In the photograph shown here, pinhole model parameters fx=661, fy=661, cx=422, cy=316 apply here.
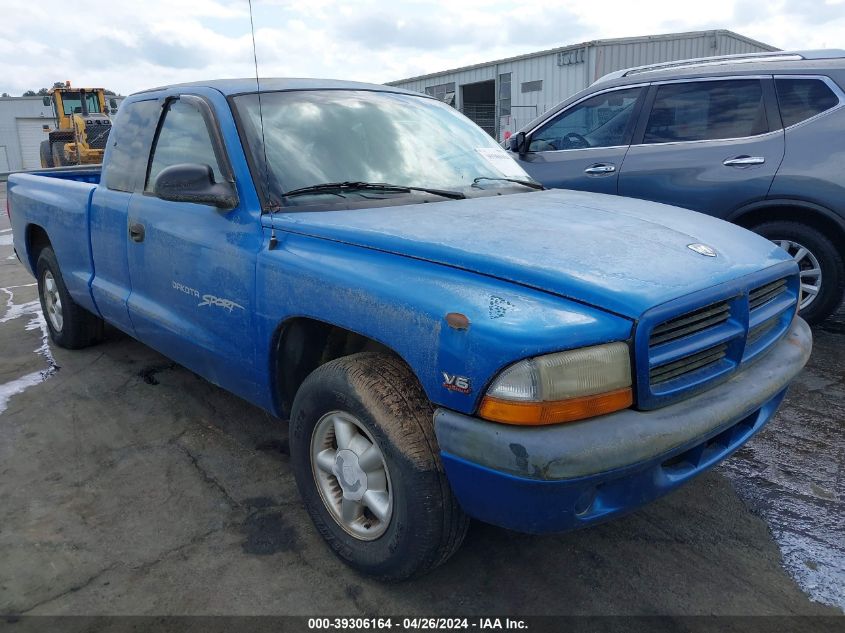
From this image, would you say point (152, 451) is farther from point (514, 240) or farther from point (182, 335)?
point (514, 240)

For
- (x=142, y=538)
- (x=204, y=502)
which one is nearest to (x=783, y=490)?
(x=204, y=502)

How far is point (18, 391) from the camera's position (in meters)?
4.18

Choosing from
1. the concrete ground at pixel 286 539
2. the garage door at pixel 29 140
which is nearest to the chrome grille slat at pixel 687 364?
the concrete ground at pixel 286 539

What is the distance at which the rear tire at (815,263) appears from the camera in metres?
4.61

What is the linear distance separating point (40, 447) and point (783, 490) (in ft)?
11.8

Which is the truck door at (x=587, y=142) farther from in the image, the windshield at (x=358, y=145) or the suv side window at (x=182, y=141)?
the suv side window at (x=182, y=141)

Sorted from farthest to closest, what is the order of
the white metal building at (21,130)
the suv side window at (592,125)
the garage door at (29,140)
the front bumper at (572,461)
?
the garage door at (29,140)
the white metal building at (21,130)
the suv side window at (592,125)
the front bumper at (572,461)

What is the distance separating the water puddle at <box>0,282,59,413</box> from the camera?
13.8 ft

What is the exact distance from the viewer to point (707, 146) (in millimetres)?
4984

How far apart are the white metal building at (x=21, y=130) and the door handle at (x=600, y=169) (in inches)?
1607

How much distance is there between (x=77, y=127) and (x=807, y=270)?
20.3m

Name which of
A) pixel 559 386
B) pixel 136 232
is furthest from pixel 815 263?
pixel 136 232

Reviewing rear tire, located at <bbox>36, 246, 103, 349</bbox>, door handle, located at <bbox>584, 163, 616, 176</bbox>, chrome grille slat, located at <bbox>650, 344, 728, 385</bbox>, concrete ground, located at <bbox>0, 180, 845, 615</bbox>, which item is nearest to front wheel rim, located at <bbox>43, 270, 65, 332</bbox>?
rear tire, located at <bbox>36, 246, 103, 349</bbox>

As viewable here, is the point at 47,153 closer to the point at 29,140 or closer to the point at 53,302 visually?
the point at 53,302
